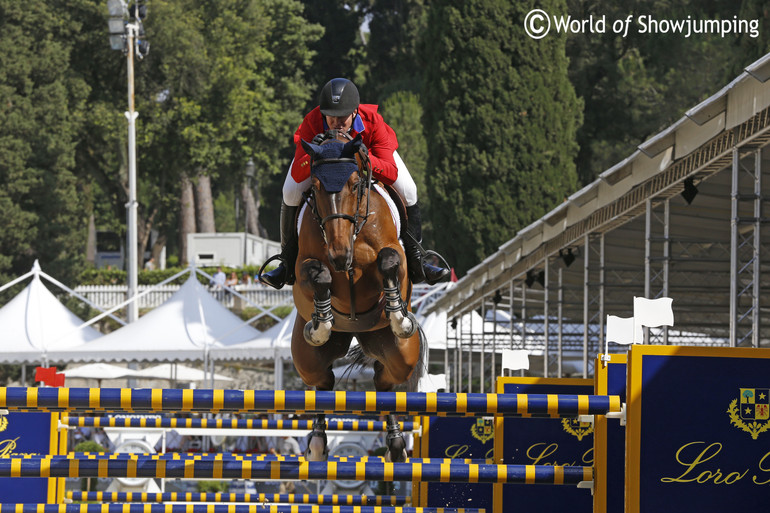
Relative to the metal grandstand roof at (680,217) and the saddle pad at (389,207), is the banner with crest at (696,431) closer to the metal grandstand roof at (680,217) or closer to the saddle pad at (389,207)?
the saddle pad at (389,207)

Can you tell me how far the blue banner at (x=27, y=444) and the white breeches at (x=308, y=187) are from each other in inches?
85.6

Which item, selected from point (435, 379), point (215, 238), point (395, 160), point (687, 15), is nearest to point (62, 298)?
point (215, 238)

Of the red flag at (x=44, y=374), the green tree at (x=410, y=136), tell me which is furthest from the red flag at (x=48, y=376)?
the green tree at (x=410, y=136)

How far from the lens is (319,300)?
18.7 ft

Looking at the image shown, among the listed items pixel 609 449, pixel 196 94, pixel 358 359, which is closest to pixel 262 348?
pixel 358 359

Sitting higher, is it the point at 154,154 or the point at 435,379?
the point at 154,154

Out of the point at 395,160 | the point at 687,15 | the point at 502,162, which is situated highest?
the point at 687,15

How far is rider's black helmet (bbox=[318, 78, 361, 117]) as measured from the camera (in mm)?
6032

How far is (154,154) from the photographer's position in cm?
4425

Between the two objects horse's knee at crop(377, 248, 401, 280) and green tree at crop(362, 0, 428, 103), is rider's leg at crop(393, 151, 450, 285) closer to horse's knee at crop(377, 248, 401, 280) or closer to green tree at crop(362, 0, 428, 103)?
horse's knee at crop(377, 248, 401, 280)

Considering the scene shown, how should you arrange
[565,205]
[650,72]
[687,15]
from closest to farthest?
[565,205] < [687,15] < [650,72]

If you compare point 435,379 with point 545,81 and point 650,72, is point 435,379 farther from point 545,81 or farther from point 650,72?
point 650,72

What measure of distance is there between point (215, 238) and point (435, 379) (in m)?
35.5

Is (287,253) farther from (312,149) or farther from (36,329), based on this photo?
(36,329)
